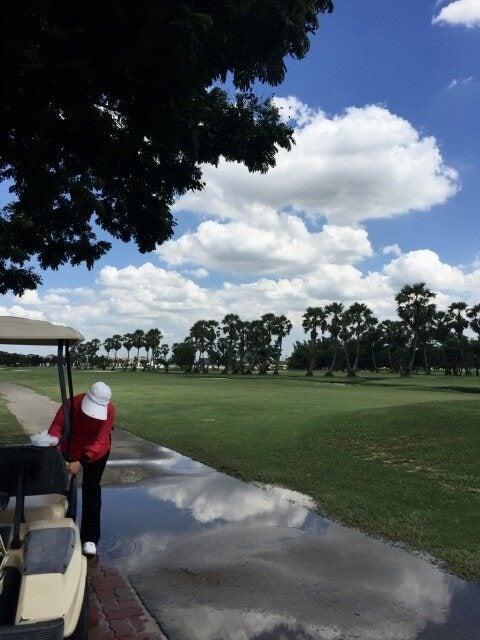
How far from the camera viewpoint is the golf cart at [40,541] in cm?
296

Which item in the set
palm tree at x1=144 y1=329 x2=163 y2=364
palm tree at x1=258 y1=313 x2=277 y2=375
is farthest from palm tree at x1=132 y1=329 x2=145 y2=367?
palm tree at x1=258 y1=313 x2=277 y2=375

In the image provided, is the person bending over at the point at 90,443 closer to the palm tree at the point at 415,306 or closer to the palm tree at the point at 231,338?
the palm tree at the point at 415,306

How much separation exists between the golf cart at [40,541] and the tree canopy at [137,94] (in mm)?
3377

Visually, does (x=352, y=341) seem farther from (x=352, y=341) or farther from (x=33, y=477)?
(x=33, y=477)

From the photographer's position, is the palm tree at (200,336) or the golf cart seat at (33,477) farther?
the palm tree at (200,336)

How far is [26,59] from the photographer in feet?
20.0

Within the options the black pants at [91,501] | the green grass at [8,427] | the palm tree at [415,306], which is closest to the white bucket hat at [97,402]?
the black pants at [91,501]

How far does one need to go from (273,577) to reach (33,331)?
3027mm

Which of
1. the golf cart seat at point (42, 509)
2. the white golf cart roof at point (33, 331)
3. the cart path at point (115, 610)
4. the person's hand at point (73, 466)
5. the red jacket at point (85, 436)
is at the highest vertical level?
the white golf cart roof at point (33, 331)

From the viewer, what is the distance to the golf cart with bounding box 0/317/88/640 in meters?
2.96

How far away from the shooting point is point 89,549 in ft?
17.5

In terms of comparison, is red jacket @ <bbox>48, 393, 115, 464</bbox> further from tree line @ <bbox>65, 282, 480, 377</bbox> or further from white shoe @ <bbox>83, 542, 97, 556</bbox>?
tree line @ <bbox>65, 282, 480, 377</bbox>

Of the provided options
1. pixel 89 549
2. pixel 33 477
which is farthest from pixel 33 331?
pixel 89 549

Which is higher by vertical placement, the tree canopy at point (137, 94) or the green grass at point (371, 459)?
the tree canopy at point (137, 94)
